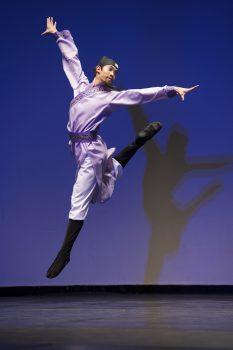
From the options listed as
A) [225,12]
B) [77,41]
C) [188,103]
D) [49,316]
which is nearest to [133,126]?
[188,103]

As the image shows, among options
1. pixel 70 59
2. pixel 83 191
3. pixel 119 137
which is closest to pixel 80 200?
pixel 83 191

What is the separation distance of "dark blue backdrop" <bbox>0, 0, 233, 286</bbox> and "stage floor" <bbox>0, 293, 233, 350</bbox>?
1.08 ft

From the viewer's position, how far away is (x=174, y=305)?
4047 millimetres

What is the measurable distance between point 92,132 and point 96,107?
15 cm

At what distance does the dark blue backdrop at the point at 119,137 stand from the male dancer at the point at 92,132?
2.62ft

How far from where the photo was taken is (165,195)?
4840mm

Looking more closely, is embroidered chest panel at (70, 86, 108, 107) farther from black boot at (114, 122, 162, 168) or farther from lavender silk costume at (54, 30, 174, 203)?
black boot at (114, 122, 162, 168)

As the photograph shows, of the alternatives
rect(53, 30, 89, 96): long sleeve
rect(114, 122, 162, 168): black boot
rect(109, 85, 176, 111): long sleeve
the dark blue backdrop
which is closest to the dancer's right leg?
rect(114, 122, 162, 168): black boot

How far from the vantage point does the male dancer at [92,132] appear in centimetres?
387

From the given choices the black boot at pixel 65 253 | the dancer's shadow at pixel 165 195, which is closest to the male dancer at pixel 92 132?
the black boot at pixel 65 253

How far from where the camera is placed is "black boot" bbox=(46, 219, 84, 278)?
3824mm

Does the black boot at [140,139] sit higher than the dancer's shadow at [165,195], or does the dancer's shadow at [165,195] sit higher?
the black boot at [140,139]

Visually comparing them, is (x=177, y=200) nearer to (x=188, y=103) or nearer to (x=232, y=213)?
(x=232, y=213)

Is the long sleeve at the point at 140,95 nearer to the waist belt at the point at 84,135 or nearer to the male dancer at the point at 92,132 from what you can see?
the male dancer at the point at 92,132
